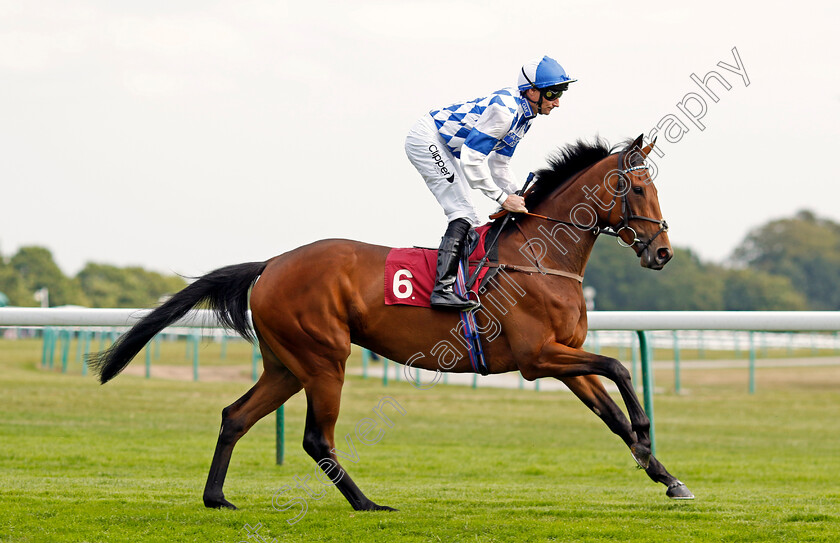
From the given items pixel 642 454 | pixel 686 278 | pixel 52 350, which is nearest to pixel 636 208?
pixel 642 454

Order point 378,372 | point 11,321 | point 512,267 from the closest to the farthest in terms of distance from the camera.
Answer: point 512,267 → point 11,321 → point 378,372

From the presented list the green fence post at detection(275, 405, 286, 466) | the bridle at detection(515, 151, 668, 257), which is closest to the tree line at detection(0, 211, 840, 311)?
the green fence post at detection(275, 405, 286, 466)

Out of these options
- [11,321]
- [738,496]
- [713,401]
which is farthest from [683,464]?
[713,401]

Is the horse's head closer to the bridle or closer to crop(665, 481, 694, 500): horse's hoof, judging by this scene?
the bridle

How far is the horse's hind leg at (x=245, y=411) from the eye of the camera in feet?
16.9

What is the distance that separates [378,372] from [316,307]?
1851 centimetres

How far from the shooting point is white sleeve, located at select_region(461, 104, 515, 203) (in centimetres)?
510

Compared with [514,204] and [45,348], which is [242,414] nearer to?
[514,204]

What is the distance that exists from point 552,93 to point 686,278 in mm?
71355

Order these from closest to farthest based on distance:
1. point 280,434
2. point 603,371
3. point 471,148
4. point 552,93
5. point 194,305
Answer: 1. point 603,371
2. point 471,148
3. point 552,93
4. point 194,305
5. point 280,434

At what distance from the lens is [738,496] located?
18.9 ft

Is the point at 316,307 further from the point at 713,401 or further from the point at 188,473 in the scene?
the point at 713,401

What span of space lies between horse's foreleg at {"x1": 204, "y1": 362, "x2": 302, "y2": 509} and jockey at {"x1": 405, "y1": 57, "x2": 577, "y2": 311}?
41.2 inches

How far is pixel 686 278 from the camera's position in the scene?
73750 mm
